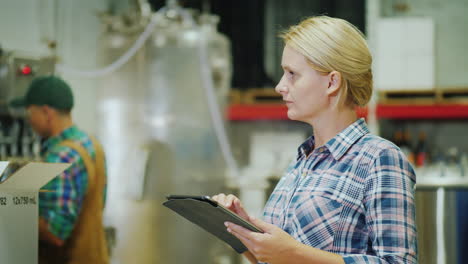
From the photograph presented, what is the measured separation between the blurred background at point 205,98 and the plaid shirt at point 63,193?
274 mm

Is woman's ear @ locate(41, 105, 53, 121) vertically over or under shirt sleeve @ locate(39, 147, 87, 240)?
over

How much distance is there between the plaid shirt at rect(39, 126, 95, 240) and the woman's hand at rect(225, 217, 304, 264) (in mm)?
1125

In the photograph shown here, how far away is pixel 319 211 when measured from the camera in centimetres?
131

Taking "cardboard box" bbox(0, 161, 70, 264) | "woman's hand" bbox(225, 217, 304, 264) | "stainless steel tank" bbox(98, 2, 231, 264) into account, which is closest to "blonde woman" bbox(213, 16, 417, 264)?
"woman's hand" bbox(225, 217, 304, 264)

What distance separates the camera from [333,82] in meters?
1.37

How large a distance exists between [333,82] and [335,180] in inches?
8.8

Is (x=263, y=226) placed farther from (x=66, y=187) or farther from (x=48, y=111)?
(x=48, y=111)

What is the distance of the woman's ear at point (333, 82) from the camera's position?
1.35 metres

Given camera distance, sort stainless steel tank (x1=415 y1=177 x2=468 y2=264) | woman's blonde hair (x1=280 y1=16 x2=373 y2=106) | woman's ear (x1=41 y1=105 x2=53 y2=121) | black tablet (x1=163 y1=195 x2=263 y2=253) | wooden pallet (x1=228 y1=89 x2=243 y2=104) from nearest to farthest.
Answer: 1. black tablet (x1=163 y1=195 x2=263 y2=253)
2. woman's blonde hair (x1=280 y1=16 x2=373 y2=106)
3. woman's ear (x1=41 y1=105 x2=53 y2=121)
4. stainless steel tank (x1=415 y1=177 x2=468 y2=264)
5. wooden pallet (x1=228 y1=89 x2=243 y2=104)

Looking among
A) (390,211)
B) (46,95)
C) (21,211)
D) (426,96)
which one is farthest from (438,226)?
(21,211)

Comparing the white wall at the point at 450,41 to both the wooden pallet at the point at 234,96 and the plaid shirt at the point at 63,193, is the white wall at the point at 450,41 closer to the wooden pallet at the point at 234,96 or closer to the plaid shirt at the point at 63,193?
the wooden pallet at the point at 234,96

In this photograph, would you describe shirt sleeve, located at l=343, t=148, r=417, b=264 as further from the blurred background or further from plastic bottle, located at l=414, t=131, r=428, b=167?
plastic bottle, located at l=414, t=131, r=428, b=167

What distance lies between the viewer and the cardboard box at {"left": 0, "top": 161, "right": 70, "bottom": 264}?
1.51 m

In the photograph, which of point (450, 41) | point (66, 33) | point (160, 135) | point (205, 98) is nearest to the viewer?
point (66, 33)
